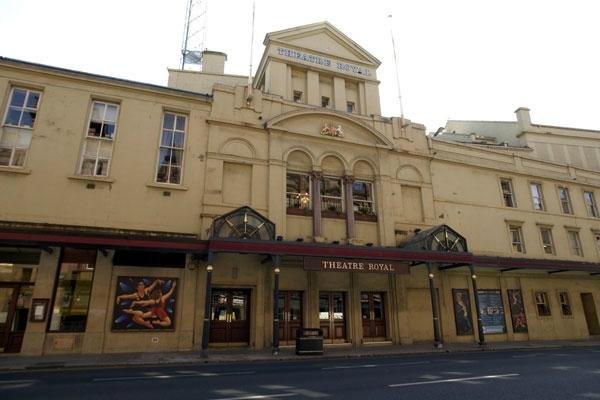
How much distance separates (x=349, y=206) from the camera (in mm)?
19219

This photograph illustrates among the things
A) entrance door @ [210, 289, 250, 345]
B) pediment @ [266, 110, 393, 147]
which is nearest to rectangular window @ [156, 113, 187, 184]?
pediment @ [266, 110, 393, 147]

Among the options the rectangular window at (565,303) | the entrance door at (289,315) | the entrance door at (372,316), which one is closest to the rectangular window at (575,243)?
the rectangular window at (565,303)

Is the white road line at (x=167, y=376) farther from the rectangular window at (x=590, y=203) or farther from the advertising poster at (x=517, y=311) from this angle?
the rectangular window at (x=590, y=203)

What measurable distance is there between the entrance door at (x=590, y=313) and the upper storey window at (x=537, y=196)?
639 cm

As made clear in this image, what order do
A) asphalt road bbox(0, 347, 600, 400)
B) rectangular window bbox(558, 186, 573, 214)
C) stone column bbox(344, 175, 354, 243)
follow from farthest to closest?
rectangular window bbox(558, 186, 573, 214)
stone column bbox(344, 175, 354, 243)
asphalt road bbox(0, 347, 600, 400)

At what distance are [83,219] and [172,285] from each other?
4471 mm

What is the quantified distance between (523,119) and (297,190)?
A: 74.5 feet

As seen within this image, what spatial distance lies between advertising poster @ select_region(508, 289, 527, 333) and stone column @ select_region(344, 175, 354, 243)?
1105 cm

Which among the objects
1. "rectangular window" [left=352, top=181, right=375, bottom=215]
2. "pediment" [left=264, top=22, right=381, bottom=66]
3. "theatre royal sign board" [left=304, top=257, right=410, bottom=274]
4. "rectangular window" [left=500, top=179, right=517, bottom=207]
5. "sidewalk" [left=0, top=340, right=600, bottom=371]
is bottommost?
"sidewalk" [left=0, top=340, right=600, bottom=371]

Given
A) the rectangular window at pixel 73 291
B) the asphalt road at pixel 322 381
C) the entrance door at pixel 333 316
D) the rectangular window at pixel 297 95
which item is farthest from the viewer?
the rectangular window at pixel 297 95

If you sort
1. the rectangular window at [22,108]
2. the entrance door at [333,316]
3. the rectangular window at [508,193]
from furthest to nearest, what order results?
the rectangular window at [508,193] → the entrance door at [333,316] → the rectangular window at [22,108]

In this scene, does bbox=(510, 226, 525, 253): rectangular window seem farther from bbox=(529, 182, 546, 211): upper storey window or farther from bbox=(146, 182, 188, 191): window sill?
bbox=(146, 182, 188, 191): window sill

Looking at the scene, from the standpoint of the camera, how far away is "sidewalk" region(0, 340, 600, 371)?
11.2 meters

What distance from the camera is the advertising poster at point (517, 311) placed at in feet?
69.2
